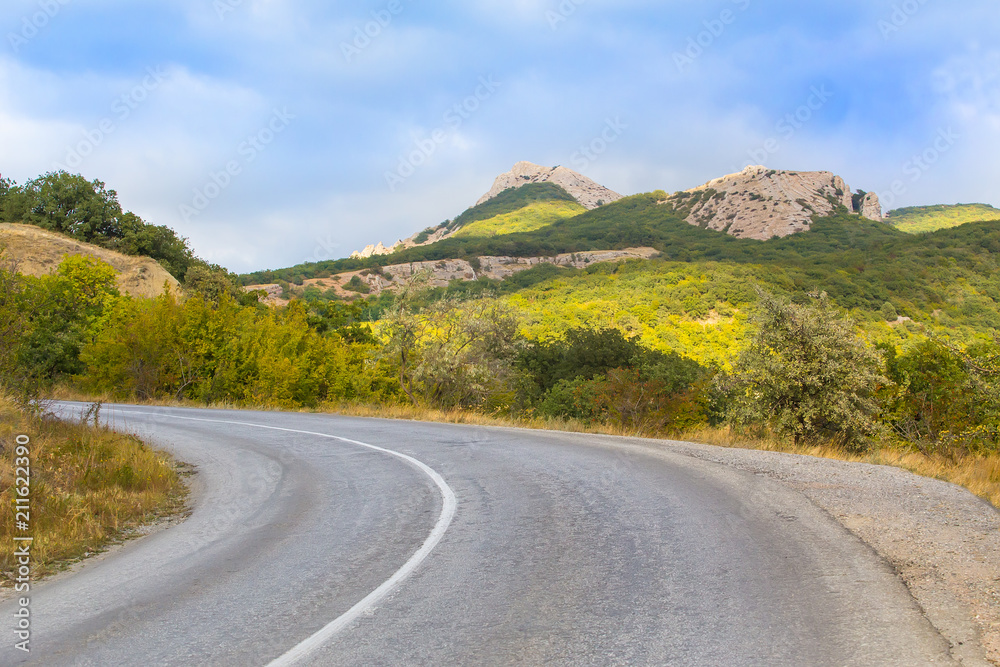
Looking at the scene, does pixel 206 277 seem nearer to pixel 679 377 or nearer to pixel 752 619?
pixel 679 377

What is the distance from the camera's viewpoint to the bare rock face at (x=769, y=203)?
120 meters

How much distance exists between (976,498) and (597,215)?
6085 inches

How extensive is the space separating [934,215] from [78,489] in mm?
181527

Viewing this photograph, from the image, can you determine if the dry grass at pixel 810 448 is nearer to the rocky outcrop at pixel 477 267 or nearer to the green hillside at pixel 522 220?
the rocky outcrop at pixel 477 267

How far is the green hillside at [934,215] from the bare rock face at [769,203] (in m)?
10.7

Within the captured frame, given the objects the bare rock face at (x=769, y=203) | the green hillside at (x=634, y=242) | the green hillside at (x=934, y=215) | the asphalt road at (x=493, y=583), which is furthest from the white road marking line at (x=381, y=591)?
the green hillside at (x=934, y=215)

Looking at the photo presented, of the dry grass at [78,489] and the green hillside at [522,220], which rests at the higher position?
the green hillside at [522,220]

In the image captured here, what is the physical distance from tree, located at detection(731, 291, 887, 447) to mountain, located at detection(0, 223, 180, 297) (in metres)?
35.2

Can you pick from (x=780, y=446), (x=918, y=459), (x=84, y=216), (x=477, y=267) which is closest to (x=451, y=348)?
(x=780, y=446)

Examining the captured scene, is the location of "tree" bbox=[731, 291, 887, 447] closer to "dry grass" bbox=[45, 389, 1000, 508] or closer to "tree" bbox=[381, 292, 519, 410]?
"dry grass" bbox=[45, 389, 1000, 508]

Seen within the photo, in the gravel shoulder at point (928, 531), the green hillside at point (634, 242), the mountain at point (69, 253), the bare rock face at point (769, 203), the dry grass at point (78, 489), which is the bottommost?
the dry grass at point (78, 489)

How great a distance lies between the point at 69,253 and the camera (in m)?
40.1

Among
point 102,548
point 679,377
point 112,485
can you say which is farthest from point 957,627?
point 679,377

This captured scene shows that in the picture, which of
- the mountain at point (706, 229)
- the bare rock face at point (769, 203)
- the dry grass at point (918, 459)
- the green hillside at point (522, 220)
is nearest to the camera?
the dry grass at point (918, 459)
